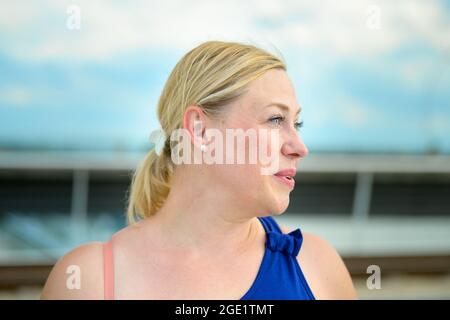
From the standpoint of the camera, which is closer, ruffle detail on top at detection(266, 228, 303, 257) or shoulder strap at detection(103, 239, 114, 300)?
shoulder strap at detection(103, 239, 114, 300)

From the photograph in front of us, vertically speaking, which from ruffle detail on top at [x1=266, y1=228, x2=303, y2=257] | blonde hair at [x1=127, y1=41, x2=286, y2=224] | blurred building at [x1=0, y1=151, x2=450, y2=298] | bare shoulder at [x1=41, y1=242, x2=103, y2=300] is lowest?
bare shoulder at [x1=41, y1=242, x2=103, y2=300]

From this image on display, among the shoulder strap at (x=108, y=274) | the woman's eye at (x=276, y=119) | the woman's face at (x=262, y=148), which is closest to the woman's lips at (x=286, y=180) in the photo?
the woman's face at (x=262, y=148)

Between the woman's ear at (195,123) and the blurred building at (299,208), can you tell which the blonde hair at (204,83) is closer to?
the woman's ear at (195,123)

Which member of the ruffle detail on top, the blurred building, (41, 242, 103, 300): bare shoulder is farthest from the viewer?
the blurred building

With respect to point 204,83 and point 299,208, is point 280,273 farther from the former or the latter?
point 299,208

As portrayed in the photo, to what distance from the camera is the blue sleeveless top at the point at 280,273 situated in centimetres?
123

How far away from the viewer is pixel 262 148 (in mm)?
1197

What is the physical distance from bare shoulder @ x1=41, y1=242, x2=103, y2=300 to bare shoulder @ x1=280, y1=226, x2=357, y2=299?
447mm

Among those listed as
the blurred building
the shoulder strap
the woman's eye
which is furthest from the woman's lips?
the blurred building

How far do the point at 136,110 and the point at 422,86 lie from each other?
177 cm

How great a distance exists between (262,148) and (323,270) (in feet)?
1.13

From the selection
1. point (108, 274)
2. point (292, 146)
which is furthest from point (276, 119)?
point (108, 274)

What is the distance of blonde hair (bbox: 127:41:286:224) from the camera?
122 centimetres

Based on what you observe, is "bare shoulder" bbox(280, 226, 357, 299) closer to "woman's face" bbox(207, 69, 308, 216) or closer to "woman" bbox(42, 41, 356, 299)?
"woman" bbox(42, 41, 356, 299)
